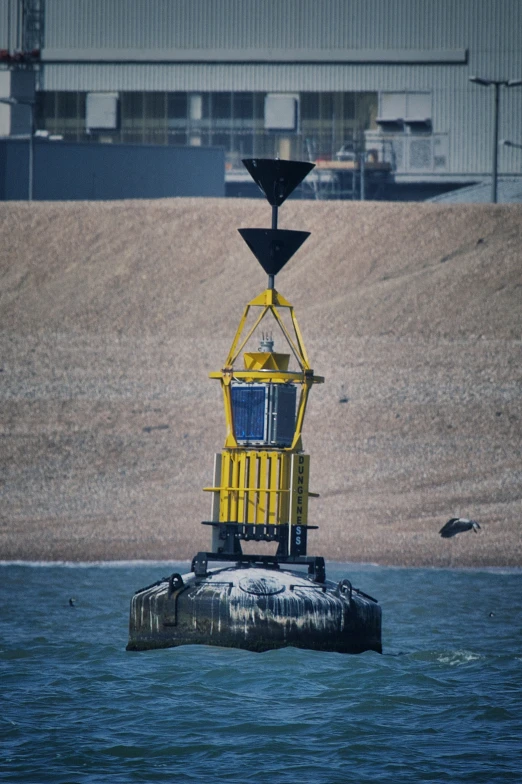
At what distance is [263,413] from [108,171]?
4247 cm

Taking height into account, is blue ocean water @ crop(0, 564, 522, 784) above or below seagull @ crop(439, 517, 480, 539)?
below

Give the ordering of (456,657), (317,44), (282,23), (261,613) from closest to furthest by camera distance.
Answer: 1. (261,613)
2. (456,657)
3. (317,44)
4. (282,23)

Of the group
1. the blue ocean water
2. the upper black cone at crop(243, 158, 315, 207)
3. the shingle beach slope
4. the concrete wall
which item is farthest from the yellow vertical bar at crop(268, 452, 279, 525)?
the concrete wall

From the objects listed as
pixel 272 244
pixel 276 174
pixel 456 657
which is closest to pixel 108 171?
pixel 276 174

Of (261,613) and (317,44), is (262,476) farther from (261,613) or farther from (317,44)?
(317,44)

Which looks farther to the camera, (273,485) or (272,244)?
(272,244)

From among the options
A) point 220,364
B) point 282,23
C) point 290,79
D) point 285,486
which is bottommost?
point 285,486

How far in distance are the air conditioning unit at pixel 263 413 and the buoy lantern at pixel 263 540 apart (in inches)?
0.5

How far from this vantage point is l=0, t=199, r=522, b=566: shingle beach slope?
31.5m

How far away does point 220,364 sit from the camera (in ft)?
134

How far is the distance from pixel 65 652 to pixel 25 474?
14410 millimetres

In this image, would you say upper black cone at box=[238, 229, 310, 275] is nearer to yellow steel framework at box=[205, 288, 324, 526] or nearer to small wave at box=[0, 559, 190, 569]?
yellow steel framework at box=[205, 288, 324, 526]

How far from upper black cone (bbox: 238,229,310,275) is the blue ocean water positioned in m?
5.39

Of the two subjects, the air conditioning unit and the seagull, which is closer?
the air conditioning unit
